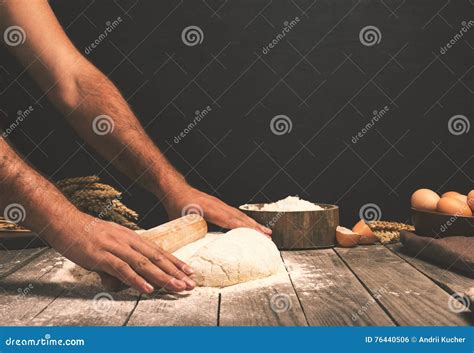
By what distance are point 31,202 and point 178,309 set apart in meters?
0.49

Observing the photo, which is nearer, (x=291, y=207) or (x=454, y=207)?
(x=454, y=207)

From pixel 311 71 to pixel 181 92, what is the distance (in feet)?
1.93

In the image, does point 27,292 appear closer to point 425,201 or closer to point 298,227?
point 298,227

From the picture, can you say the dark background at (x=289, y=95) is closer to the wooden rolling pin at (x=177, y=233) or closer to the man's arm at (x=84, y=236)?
the wooden rolling pin at (x=177, y=233)

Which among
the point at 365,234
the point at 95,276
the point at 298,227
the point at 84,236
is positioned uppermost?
the point at 365,234

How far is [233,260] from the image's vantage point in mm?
1651

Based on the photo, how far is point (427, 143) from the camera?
2.76 m

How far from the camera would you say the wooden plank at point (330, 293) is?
131 cm

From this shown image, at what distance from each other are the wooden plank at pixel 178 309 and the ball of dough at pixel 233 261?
0.18 ft

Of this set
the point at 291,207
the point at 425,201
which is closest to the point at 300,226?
the point at 291,207

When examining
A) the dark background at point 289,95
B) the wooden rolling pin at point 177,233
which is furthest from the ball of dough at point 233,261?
the dark background at point 289,95

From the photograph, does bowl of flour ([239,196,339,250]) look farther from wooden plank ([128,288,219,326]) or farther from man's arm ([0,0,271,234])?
wooden plank ([128,288,219,326])

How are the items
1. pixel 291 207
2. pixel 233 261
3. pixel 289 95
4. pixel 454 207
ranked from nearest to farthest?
1. pixel 233 261
2. pixel 454 207
3. pixel 291 207
4. pixel 289 95

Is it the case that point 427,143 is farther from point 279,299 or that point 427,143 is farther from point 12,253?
point 12,253
